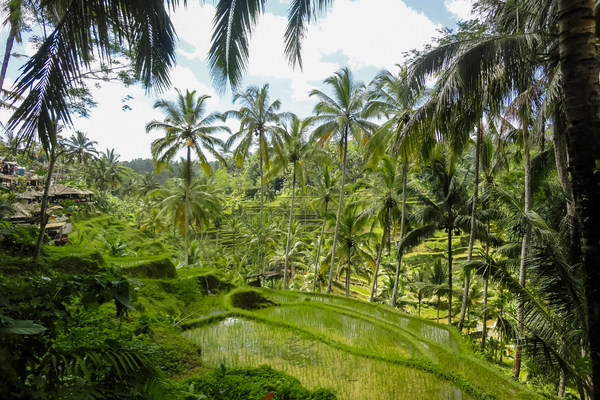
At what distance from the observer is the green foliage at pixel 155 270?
837 centimetres

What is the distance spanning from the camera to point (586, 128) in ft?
8.21

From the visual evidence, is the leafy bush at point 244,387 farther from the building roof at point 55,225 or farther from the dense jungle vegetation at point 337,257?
the building roof at point 55,225

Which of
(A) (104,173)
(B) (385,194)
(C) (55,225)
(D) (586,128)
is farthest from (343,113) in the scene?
(A) (104,173)

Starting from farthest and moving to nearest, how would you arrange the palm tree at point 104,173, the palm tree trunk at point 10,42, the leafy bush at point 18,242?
the palm tree at point 104,173 < the palm tree trunk at point 10,42 < the leafy bush at point 18,242

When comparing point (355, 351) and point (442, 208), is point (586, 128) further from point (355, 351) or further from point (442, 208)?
point (442, 208)

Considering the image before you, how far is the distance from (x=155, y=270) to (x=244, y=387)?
655cm

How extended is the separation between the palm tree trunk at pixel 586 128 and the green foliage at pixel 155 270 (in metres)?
8.89

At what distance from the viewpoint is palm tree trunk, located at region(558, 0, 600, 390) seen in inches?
98.0

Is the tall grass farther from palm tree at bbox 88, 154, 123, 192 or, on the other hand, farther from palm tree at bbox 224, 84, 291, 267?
palm tree at bbox 88, 154, 123, 192

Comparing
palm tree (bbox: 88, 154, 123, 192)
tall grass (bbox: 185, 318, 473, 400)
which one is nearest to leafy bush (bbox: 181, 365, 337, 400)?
tall grass (bbox: 185, 318, 473, 400)

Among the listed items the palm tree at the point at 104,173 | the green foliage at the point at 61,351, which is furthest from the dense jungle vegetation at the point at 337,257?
the palm tree at the point at 104,173

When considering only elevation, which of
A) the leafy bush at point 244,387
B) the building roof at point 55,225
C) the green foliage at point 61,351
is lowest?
the leafy bush at point 244,387

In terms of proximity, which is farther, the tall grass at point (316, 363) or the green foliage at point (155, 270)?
the green foliage at point (155, 270)

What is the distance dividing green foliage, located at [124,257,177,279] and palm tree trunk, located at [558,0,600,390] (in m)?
8.89
